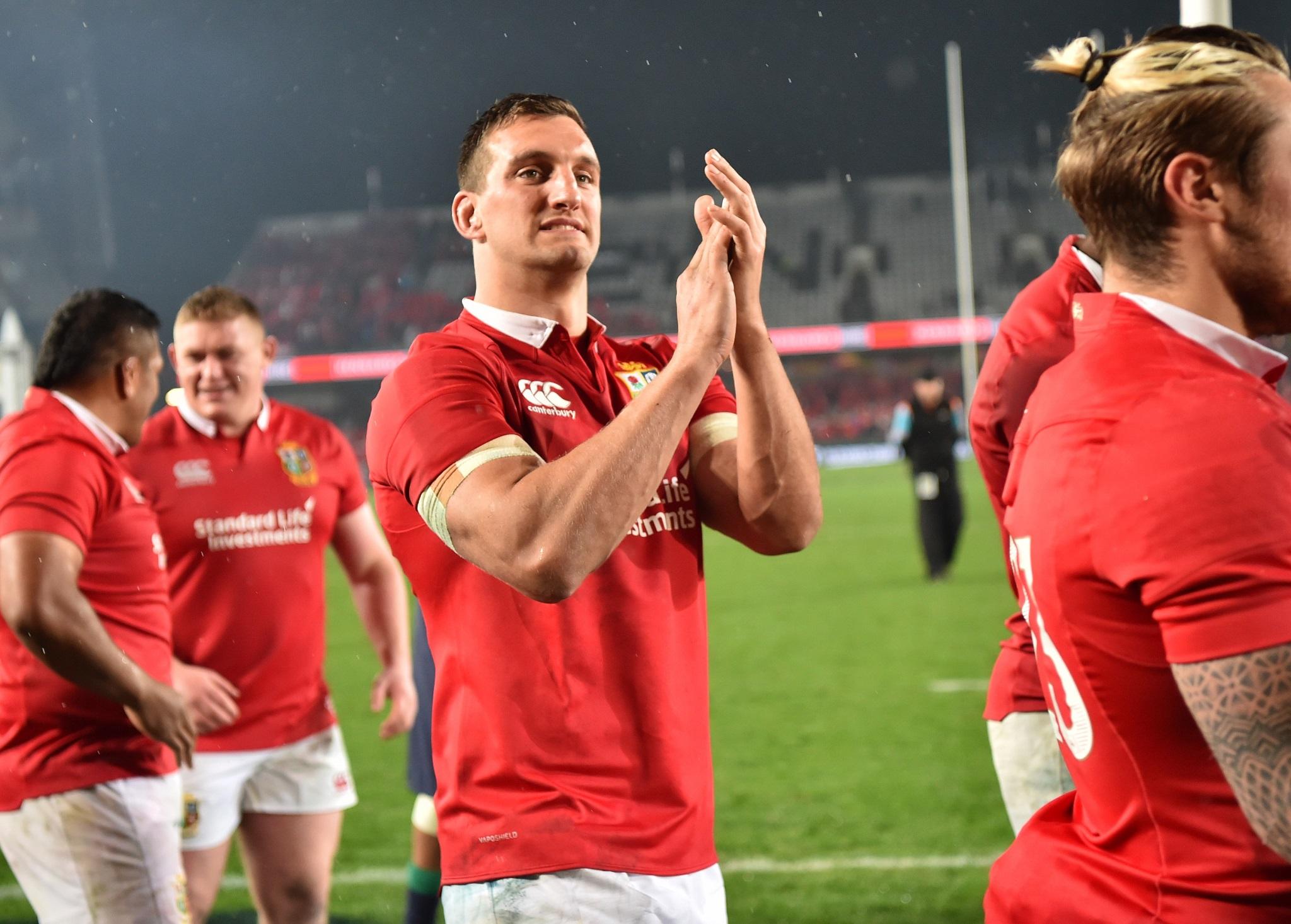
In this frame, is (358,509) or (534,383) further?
(358,509)

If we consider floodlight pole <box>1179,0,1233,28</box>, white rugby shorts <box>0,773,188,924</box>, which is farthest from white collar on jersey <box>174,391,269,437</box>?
floodlight pole <box>1179,0,1233,28</box>

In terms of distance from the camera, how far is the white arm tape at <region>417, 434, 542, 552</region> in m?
1.59

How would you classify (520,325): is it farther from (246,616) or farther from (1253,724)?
(246,616)

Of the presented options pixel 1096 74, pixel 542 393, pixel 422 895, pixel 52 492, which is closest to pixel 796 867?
pixel 422 895

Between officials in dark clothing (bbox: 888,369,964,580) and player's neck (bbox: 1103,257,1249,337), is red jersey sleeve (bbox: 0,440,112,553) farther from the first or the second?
officials in dark clothing (bbox: 888,369,964,580)

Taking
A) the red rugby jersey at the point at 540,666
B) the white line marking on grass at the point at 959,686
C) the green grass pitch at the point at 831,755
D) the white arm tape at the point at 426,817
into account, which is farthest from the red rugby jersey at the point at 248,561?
the white line marking on grass at the point at 959,686

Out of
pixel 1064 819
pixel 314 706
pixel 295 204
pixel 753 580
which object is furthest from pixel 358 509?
pixel 295 204

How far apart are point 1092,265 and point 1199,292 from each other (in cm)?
106

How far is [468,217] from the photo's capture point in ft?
6.44

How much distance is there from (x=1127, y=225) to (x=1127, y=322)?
11cm

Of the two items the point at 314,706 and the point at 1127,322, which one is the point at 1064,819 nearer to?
the point at 1127,322

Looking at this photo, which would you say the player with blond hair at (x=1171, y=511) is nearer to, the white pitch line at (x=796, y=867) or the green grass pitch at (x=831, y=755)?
the green grass pitch at (x=831, y=755)

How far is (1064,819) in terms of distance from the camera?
1.41 metres

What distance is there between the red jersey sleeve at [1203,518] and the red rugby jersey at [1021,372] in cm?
107
